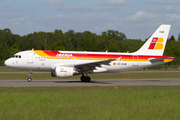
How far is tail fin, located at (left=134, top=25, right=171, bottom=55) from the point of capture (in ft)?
104

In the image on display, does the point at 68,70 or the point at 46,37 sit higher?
the point at 46,37

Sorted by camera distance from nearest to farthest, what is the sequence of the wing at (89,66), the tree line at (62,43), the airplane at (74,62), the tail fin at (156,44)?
the wing at (89,66) < the airplane at (74,62) < the tail fin at (156,44) < the tree line at (62,43)

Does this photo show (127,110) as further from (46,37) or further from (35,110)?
(46,37)

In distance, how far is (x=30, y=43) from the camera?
10794cm

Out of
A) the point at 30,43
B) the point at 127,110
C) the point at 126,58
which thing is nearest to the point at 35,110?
the point at 127,110

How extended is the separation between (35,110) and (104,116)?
3.05 m

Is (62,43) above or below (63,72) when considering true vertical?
above

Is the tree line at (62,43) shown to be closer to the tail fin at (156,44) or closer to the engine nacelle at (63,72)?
the tail fin at (156,44)

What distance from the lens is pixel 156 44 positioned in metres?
31.8

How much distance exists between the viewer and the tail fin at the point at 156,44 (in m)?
31.5

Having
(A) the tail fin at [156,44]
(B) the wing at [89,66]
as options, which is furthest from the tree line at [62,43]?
(B) the wing at [89,66]

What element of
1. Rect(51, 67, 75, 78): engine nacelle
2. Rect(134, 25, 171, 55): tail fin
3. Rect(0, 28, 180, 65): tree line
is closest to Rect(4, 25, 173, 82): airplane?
Rect(51, 67, 75, 78): engine nacelle

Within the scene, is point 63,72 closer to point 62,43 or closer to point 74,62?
point 74,62

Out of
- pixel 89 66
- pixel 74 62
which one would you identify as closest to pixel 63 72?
pixel 74 62
